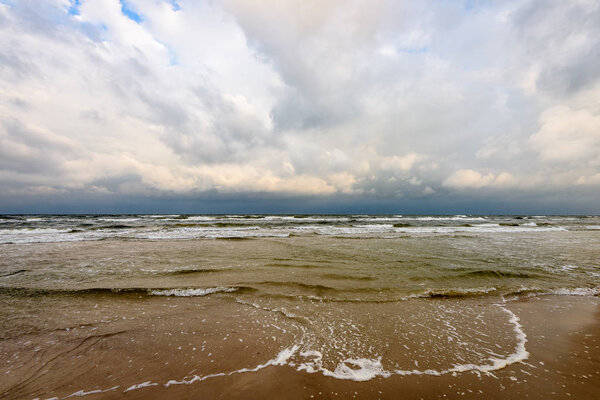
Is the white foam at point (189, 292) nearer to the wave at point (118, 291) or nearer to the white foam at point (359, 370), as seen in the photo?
the wave at point (118, 291)

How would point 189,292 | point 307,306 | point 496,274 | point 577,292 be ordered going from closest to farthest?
point 307,306
point 189,292
point 577,292
point 496,274

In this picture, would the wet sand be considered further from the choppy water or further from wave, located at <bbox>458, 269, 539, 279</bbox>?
the choppy water

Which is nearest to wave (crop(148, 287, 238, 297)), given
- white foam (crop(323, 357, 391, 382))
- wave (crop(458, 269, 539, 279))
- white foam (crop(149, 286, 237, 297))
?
white foam (crop(149, 286, 237, 297))

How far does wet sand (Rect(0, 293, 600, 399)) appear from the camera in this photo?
10.3ft

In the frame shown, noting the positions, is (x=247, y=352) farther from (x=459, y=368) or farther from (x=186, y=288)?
(x=186, y=288)

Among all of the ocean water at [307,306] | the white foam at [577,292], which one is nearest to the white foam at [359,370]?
the ocean water at [307,306]

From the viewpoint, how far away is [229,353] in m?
4.00

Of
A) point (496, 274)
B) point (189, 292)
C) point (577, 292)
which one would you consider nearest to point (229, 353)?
point (189, 292)

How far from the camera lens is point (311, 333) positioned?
4.57 metres

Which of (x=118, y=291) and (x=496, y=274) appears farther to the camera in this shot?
(x=496, y=274)

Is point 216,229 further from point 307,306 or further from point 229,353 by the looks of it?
point 229,353

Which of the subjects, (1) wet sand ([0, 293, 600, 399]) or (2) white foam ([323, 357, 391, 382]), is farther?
(2) white foam ([323, 357, 391, 382])

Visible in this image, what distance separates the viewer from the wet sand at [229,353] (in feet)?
10.3

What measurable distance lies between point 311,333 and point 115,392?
117 inches
